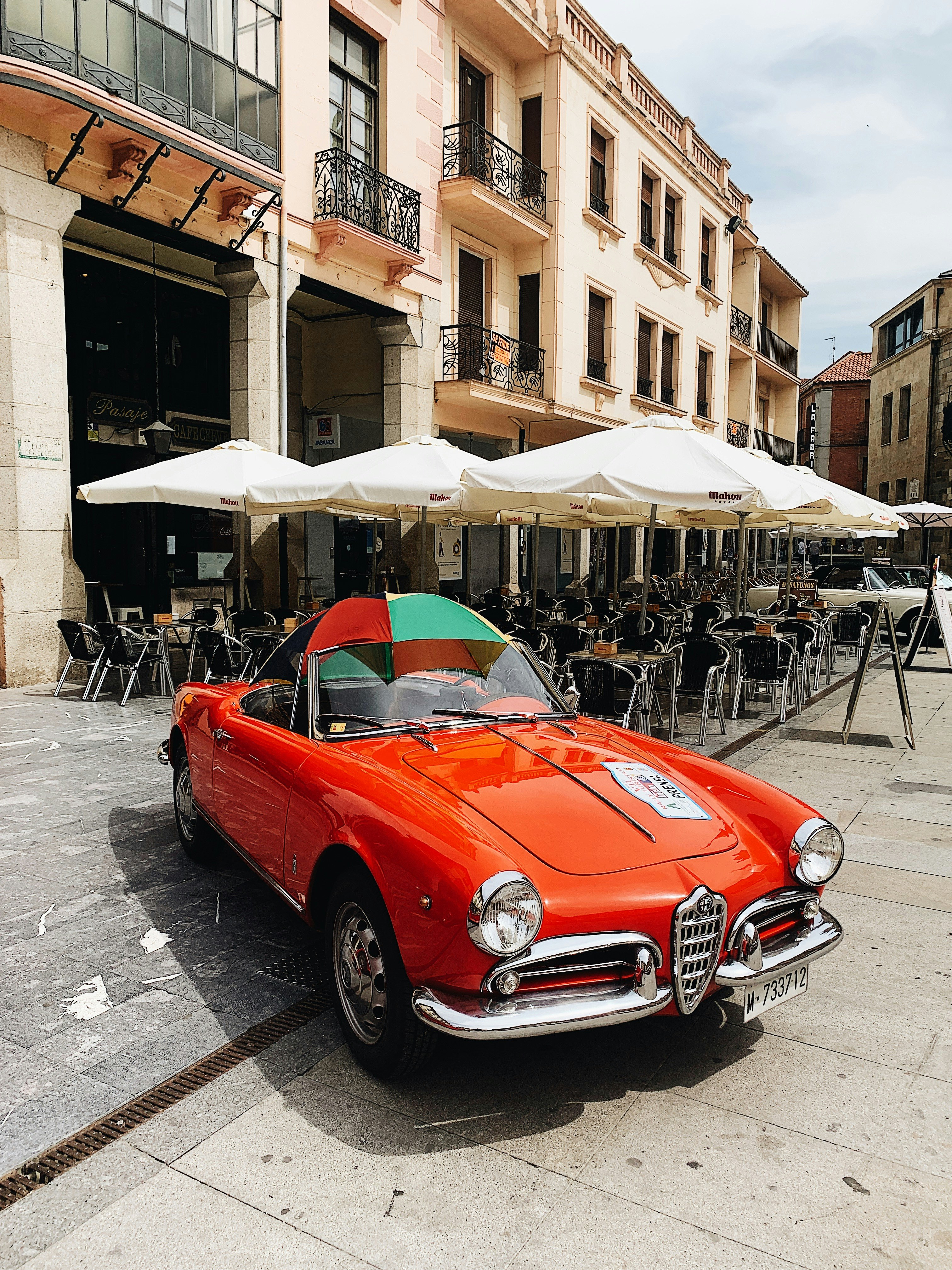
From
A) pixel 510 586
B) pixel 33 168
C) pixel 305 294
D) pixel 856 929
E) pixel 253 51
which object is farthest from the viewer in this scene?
pixel 510 586

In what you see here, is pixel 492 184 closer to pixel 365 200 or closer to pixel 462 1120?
pixel 365 200

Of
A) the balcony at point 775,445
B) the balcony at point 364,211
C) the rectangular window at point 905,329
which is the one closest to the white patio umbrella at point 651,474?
the balcony at point 364,211

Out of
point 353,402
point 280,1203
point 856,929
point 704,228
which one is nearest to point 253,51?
point 353,402

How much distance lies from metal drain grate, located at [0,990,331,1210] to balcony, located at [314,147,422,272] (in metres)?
13.6

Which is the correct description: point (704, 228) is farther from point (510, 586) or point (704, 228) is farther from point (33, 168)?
point (33, 168)

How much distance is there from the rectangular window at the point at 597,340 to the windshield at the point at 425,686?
62.2ft

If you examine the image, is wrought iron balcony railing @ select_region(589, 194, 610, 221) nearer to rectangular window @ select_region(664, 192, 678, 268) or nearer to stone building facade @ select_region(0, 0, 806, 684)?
stone building facade @ select_region(0, 0, 806, 684)

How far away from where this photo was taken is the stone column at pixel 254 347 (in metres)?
14.1

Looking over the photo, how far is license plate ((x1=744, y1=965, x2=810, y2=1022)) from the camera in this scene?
3113mm

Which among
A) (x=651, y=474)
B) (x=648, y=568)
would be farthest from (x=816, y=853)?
(x=648, y=568)

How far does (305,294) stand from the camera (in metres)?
17.0

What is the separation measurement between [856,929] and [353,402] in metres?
16.7

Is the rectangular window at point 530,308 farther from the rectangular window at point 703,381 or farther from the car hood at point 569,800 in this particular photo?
the car hood at point 569,800

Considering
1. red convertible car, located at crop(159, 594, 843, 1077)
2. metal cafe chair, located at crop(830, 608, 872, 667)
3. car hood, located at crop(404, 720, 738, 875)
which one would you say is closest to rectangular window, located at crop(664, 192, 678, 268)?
metal cafe chair, located at crop(830, 608, 872, 667)
